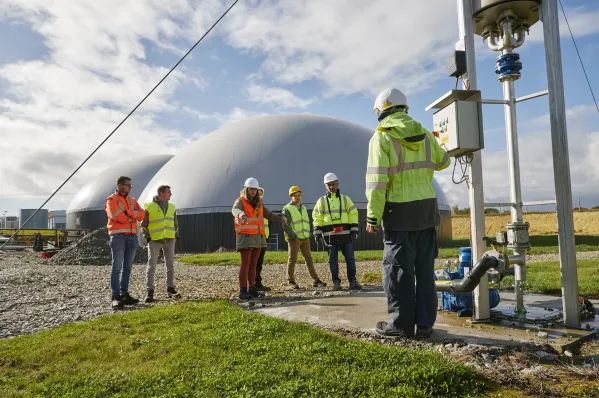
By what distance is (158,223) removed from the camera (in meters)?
7.52

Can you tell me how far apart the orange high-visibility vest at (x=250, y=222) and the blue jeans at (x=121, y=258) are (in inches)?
71.3

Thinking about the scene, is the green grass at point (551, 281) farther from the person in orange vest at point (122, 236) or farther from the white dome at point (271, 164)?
the white dome at point (271, 164)

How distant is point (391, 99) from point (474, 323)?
8.29ft

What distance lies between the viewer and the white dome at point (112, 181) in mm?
36656

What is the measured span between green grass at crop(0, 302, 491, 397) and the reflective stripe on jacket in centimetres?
121

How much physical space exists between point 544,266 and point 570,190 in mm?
6702

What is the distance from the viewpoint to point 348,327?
464 centimetres

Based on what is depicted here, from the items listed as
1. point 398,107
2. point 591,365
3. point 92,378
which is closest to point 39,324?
point 92,378

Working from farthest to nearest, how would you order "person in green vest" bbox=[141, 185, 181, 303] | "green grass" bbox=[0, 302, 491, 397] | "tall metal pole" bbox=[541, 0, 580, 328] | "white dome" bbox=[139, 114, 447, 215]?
"white dome" bbox=[139, 114, 447, 215] < "person in green vest" bbox=[141, 185, 181, 303] < "tall metal pole" bbox=[541, 0, 580, 328] < "green grass" bbox=[0, 302, 491, 397]

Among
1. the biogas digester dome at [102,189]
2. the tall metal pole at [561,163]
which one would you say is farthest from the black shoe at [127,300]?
the biogas digester dome at [102,189]

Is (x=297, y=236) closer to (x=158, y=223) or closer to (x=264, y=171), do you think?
(x=158, y=223)

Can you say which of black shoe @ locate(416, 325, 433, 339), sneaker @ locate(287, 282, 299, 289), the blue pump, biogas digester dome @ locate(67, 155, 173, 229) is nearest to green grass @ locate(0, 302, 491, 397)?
black shoe @ locate(416, 325, 433, 339)

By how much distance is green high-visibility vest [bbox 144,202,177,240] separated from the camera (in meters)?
7.49

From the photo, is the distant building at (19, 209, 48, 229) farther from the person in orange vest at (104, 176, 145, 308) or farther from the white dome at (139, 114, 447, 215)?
the person in orange vest at (104, 176, 145, 308)
